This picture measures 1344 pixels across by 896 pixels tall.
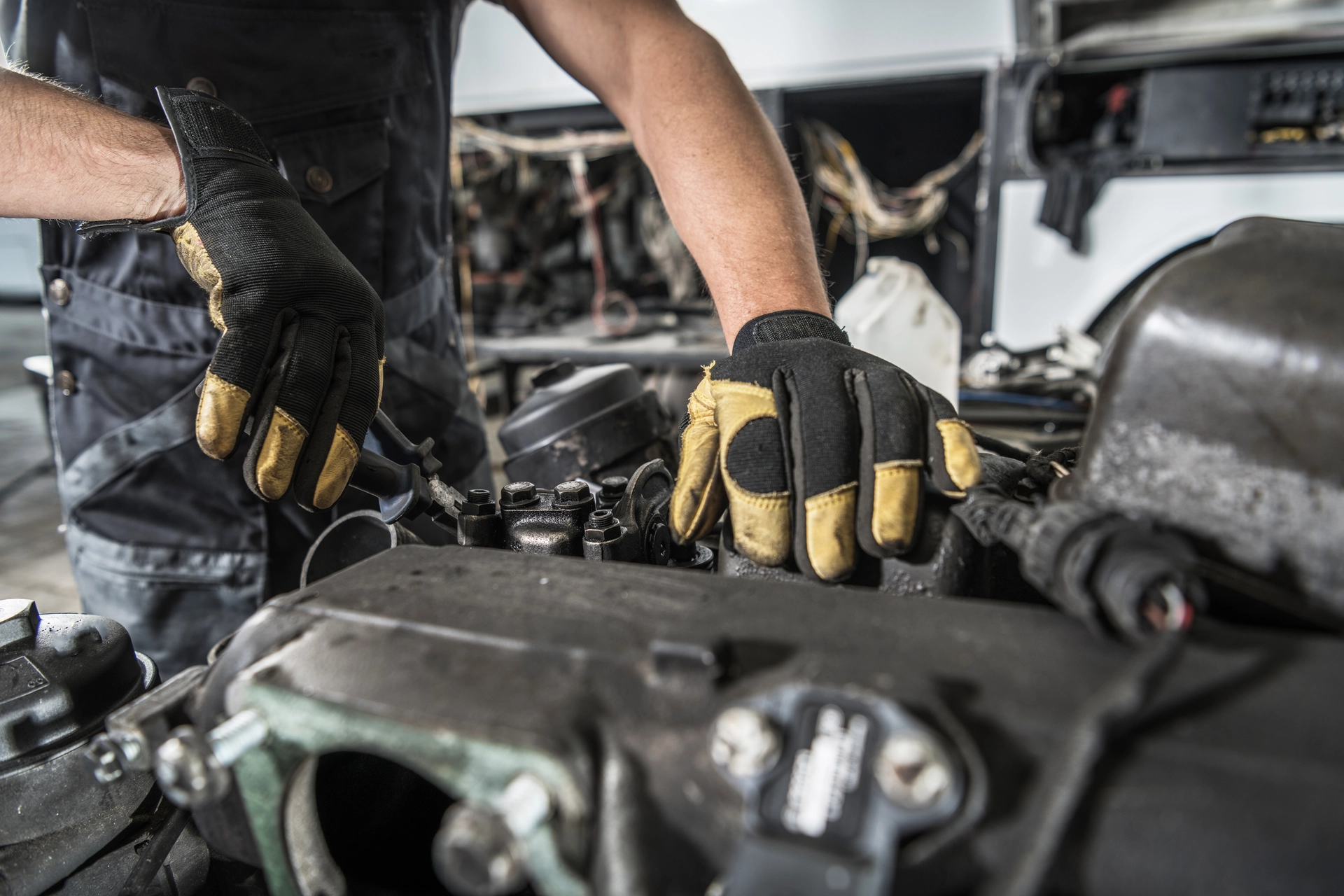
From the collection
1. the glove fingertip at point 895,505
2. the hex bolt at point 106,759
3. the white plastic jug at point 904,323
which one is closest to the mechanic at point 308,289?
the glove fingertip at point 895,505

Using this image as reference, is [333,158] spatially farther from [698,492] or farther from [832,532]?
[832,532]

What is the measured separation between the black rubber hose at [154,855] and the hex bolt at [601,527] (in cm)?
41

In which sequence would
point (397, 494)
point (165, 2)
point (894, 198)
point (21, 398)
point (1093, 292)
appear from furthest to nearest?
point (21, 398)
point (894, 198)
point (1093, 292)
point (165, 2)
point (397, 494)

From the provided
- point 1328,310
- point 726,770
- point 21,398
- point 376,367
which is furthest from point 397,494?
→ point 21,398

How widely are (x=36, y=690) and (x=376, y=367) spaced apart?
0.41 meters

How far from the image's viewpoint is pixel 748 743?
430mm

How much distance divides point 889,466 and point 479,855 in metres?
0.42

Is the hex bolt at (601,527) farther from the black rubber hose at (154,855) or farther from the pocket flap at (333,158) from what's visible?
the pocket flap at (333,158)

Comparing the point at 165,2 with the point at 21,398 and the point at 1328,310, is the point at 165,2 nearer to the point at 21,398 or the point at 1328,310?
the point at 1328,310

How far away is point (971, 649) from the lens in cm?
49

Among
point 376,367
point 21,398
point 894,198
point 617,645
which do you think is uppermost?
point 894,198

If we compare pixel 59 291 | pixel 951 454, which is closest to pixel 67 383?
pixel 59 291

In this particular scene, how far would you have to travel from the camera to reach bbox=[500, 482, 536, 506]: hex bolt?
877 mm

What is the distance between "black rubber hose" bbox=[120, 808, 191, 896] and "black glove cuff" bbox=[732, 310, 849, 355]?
0.68 meters
